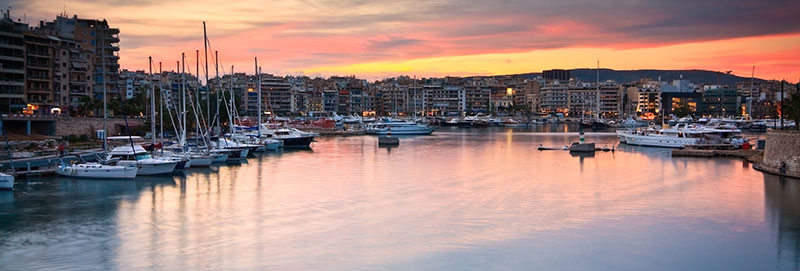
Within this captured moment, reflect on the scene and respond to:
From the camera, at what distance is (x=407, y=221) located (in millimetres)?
20766

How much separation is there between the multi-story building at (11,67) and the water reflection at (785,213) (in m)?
42.2

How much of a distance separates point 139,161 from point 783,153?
84.8ft

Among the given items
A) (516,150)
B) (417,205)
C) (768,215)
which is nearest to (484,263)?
(417,205)

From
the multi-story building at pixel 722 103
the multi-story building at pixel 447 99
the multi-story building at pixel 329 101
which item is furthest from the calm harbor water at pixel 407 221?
the multi-story building at pixel 722 103

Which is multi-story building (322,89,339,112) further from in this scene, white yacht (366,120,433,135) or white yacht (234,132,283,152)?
white yacht (234,132,283,152)

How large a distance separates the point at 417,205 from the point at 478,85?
13218 centimetres

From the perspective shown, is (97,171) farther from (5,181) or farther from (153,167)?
(5,181)

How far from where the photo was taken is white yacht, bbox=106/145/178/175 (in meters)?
29.4

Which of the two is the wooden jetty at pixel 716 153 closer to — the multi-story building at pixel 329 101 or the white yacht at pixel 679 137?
the white yacht at pixel 679 137

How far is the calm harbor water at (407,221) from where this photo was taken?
1633 cm

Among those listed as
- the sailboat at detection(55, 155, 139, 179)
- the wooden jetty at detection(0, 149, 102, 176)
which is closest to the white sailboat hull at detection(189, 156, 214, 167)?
the wooden jetty at detection(0, 149, 102, 176)

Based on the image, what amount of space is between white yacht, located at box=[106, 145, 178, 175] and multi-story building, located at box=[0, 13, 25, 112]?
68.6 ft

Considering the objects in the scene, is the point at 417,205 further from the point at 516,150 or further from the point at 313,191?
the point at 516,150

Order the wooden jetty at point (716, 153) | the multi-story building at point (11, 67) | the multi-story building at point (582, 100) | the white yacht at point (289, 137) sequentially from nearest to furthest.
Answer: the wooden jetty at point (716, 153) < the multi-story building at point (11, 67) < the white yacht at point (289, 137) < the multi-story building at point (582, 100)
